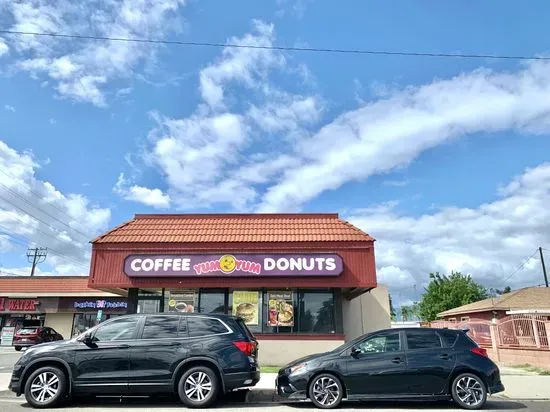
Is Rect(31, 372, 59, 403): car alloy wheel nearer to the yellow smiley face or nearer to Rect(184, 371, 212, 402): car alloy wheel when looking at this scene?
Rect(184, 371, 212, 402): car alloy wheel

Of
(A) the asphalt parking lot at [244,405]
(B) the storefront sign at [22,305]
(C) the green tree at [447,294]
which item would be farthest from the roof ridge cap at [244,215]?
(C) the green tree at [447,294]

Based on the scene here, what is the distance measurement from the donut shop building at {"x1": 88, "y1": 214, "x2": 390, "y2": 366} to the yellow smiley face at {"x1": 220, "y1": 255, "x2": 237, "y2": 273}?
1.4 inches

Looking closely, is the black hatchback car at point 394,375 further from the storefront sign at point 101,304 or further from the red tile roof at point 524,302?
the storefront sign at point 101,304

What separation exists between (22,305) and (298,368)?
32.8 metres

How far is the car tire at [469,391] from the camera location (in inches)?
353

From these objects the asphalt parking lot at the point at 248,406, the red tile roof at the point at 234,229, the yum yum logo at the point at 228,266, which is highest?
the red tile roof at the point at 234,229

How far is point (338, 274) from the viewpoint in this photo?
55.7 feet

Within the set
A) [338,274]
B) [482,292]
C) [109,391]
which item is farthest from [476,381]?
[482,292]

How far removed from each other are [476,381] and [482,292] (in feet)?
173

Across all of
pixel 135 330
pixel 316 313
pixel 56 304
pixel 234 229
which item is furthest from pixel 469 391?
pixel 56 304

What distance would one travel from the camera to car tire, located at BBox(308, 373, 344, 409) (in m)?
8.94

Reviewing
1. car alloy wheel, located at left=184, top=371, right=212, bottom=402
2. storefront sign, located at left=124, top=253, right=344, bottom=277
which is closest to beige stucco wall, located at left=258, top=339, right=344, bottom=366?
storefront sign, located at left=124, top=253, right=344, bottom=277

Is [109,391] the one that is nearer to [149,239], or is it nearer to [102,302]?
[149,239]

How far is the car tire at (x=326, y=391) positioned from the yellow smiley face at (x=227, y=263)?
8.61 metres
